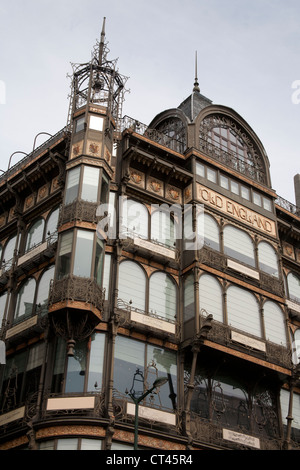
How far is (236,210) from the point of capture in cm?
3644

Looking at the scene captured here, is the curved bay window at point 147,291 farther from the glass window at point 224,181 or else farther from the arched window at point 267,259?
the glass window at point 224,181

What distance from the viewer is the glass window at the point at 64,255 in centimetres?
2939

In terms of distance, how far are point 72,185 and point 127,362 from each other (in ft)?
27.8

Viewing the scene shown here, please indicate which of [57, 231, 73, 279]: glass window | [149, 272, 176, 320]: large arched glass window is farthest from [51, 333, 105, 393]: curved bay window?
[149, 272, 176, 320]: large arched glass window

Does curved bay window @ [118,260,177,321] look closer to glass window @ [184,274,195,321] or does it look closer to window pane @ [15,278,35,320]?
glass window @ [184,274,195,321]

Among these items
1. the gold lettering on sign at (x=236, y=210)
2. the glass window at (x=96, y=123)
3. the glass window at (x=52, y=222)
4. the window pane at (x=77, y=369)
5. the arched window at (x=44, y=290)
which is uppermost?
the glass window at (x=96, y=123)

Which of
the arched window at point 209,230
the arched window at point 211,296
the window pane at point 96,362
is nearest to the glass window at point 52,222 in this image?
the window pane at point 96,362

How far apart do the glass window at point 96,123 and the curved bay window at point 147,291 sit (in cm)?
656

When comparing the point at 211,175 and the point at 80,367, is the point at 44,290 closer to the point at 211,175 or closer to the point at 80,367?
the point at 80,367

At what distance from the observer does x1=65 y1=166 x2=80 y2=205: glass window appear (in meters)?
31.5

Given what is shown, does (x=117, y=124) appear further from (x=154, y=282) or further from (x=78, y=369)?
(x=78, y=369)

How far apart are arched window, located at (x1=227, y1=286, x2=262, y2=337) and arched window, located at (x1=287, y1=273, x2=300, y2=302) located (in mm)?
5400
